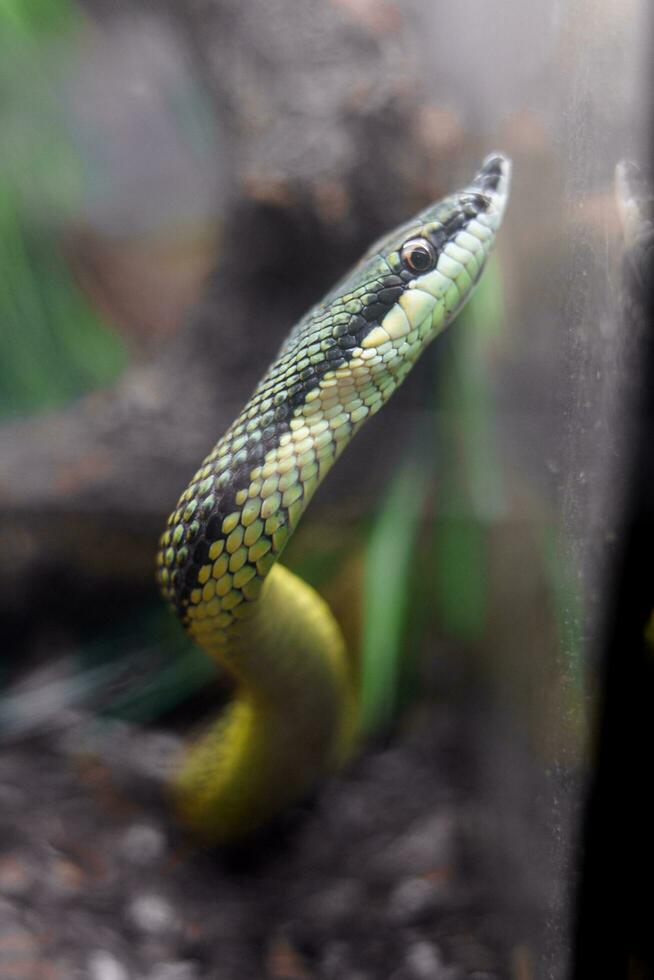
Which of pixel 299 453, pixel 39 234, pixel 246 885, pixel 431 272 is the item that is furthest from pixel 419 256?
pixel 39 234

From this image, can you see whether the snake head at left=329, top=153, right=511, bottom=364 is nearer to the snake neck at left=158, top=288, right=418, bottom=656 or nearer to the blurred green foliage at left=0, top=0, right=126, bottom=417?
the snake neck at left=158, top=288, right=418, bottom=656

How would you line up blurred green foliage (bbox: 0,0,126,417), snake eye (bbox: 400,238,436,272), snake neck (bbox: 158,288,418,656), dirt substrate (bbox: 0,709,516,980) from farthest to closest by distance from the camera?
blurred green foliage (bbox: 0,0,126,417) < dirt substrate (bbox: 0,709,516,980) < snake eye (bbox: 400,238,436,272) < snake neck (bbox: 158,288,418,656)

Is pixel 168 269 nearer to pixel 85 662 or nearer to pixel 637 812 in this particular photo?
pixel 85 662

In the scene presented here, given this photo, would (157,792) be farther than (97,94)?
No

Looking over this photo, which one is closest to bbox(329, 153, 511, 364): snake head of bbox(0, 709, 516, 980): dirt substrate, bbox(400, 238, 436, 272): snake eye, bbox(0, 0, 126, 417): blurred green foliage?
bbox(400, 238, 436, 272): snake eye

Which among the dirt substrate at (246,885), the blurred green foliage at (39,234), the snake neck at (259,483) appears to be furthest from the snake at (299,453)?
the blurred green foliage at (39,234)

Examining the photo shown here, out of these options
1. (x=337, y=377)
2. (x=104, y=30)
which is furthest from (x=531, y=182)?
(x=104, y=30)

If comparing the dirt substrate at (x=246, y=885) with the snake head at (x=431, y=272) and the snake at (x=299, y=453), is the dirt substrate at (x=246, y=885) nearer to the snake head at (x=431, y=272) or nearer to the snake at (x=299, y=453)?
the snake at (x=299, y=453)

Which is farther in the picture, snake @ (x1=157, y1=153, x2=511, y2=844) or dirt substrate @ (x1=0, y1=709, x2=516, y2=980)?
dirt substrate @ (x1=0, y1=709, x2=516, y2=980)

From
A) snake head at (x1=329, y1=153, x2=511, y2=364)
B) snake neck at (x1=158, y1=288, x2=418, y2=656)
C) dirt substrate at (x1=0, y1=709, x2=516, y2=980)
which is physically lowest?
dirt substrate at (x1=0, y1=709, x2=516, y2=980)
